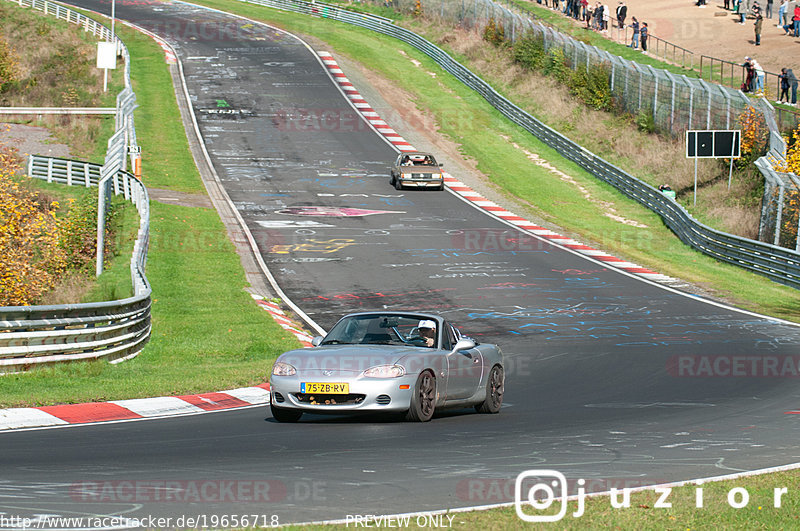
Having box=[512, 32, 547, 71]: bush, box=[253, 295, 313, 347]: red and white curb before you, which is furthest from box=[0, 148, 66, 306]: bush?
box=[512, 32, 547, 71]: bush

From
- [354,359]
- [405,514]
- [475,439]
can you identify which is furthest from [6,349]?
[405,514]

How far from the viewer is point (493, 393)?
13.8m

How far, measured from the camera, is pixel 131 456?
30.9ft

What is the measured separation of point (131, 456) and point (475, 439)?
11.3 feet

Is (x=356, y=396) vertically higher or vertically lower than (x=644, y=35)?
lower

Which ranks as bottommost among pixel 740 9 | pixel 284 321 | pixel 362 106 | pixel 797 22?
pixel 284 321

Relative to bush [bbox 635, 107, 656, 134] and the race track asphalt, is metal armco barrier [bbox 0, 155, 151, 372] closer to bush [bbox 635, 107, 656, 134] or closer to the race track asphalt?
the race track asphalt

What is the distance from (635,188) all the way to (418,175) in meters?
9.09

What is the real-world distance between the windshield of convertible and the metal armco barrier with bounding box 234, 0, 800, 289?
70.5 feet

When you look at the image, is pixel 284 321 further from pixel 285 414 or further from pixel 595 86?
pixel 595 86

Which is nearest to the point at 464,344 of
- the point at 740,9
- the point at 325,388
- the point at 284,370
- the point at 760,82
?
the point at 325,388

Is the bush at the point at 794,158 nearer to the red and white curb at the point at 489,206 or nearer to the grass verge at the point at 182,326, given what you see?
the red and white curb at the point at 489,206

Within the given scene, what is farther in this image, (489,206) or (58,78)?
(58,78)
